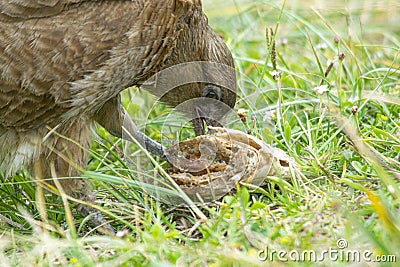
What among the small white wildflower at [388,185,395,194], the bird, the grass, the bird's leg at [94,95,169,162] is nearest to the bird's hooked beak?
the grass

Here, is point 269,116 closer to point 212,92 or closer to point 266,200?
point 212,92

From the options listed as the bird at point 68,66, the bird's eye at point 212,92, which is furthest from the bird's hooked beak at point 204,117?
the bird at point 68,66

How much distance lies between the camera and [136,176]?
172 inches

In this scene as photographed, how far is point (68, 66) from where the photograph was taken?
4.08m

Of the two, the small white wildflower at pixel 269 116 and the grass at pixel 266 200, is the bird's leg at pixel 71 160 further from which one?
the small white wildflower at pixel 269 116

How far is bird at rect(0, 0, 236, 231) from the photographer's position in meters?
4.07

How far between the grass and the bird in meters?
0.19

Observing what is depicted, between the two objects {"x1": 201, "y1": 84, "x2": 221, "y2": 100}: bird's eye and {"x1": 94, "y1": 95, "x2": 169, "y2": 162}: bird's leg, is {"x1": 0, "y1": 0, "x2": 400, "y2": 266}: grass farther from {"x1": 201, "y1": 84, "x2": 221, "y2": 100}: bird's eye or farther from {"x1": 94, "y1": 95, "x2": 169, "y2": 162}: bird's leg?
{"x1": 201, "y1": 84, "x2": 221, "y2": 100}: bird's eye

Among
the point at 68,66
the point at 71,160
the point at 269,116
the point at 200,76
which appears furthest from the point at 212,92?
the point at 68,66

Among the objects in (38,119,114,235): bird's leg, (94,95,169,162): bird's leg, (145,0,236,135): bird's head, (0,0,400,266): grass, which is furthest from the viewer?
(94,95,169,162): bird's leg

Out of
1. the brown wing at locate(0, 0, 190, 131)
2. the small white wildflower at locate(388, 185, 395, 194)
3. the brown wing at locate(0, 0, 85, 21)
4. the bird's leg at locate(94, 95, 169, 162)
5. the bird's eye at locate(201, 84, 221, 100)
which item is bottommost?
the bird's leg at locate(94, 95, 169, 162)

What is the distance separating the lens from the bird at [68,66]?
13.4ft

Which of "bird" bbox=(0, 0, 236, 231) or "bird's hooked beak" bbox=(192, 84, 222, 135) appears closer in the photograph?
"bird" bbox=(0, 0, 236, 231)

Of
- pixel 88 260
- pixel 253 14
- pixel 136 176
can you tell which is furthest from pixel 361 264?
pixel 253 14
